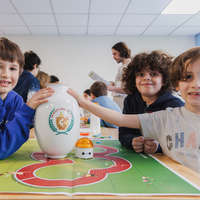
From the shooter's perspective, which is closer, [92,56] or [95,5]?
[95,5]

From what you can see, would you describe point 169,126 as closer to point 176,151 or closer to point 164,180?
point 176,151

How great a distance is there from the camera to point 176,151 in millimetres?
673

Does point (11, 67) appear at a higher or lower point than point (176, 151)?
higher

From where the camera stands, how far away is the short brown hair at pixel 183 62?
0.69m

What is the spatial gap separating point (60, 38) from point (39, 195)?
14.2ft

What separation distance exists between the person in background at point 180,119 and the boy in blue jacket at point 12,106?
125 millimetres

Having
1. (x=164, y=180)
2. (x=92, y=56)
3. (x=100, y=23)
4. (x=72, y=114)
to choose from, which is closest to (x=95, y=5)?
(x=100, y=23)

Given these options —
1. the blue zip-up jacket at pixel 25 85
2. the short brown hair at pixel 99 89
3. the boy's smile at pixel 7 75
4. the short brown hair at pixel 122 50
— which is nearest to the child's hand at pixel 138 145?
the boy's smile at pixel 7 75

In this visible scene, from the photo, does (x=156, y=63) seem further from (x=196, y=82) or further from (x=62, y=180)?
(x=62, y=180)

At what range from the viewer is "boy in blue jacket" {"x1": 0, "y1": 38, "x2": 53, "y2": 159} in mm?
603

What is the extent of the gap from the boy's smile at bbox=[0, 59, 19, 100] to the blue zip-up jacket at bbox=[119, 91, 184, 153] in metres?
0.45

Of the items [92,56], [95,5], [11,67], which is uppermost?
[95,5]

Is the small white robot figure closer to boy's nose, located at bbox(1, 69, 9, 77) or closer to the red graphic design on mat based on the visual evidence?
the red graphic design on mat

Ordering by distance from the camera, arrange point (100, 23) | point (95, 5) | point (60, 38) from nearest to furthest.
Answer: point (95, 5), point (100, 23), point (60, 38)
